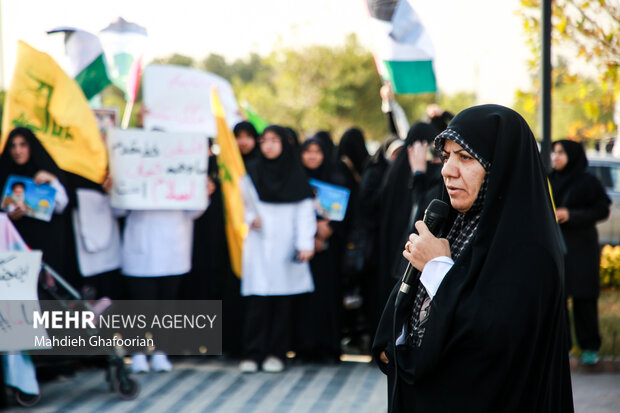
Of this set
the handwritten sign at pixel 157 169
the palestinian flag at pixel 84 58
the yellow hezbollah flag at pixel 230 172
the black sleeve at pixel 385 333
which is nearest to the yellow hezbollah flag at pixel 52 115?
the handwritten sign at pixel 157 169

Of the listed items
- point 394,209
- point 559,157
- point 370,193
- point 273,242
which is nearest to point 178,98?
point 273,242

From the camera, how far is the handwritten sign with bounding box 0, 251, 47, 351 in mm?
4914

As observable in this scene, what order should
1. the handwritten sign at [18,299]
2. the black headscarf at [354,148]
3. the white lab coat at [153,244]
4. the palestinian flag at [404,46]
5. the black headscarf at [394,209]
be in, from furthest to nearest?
the black headscarf at [354,148] < the palestinian flag at [404,46] < the white lab coat at [153,244] < the black headscarf at [394,209] < the handwritten sign at [18,299]

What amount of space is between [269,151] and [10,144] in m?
1.99

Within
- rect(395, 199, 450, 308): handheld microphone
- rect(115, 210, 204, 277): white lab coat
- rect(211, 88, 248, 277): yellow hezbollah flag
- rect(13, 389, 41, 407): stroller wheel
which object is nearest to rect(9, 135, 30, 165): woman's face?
rect(115, 210, 204, 277): white lab coat

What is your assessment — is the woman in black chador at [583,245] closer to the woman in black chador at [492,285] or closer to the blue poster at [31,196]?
the blue poster at [31,196]

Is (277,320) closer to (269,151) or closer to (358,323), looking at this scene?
(358,323)

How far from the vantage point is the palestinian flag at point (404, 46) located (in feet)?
21.2

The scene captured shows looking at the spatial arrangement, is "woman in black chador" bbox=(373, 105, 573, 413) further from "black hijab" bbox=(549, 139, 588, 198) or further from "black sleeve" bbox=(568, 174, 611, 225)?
"black hijab" bbox=(549, 139, 588, 198)

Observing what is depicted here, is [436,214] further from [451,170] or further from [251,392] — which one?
[251,392]

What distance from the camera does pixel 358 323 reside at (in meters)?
7.10

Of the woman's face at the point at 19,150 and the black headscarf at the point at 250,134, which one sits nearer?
the woman's face at the point at 19,150

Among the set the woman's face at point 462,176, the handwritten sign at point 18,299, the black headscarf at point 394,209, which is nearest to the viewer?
the woman's face at point 462,176

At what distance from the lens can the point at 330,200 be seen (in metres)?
6.75
